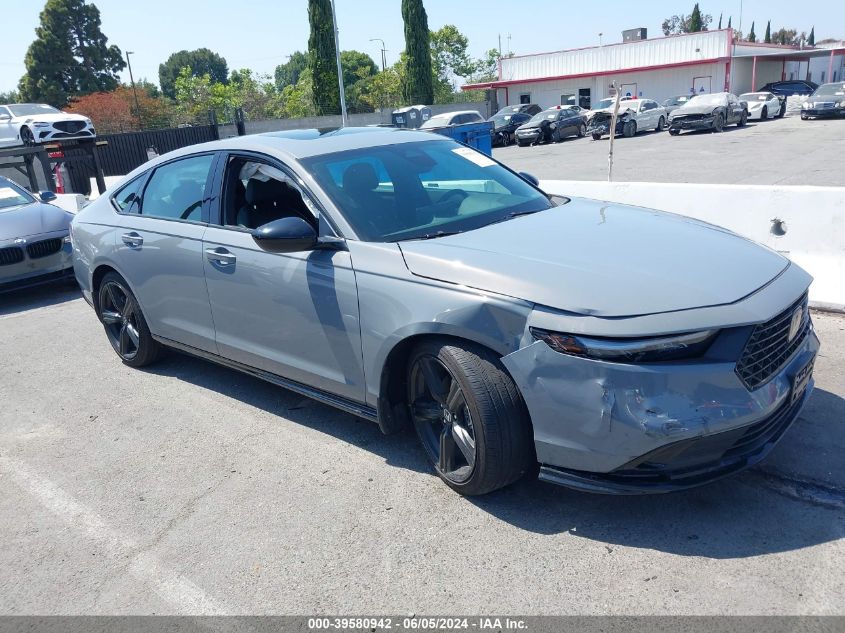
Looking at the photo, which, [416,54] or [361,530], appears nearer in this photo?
[361,530]

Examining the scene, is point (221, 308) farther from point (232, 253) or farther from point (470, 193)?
point (470, 193)

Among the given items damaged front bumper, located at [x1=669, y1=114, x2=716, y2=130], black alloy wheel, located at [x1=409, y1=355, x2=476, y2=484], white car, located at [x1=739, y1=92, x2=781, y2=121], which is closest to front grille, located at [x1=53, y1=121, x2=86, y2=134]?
black alloy wheel, located at [x1=409, y1=355, x2=476, y2=484]

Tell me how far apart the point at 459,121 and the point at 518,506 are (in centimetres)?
2415

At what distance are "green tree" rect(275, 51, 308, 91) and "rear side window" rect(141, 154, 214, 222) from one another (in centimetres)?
15088

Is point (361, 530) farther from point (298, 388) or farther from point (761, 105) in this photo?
point (761, 105)

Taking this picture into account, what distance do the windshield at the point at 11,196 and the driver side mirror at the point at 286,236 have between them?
665 cm

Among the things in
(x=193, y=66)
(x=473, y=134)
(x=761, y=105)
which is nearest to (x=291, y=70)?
(x=193, y=66)

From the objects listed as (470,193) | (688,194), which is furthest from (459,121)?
(470,193)

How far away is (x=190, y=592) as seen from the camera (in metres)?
2.94

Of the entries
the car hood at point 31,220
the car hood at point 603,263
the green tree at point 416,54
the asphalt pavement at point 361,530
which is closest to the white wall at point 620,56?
the green tree at point 416,54

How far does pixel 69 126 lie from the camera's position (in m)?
20.1

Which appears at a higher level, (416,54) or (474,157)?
(416,54)

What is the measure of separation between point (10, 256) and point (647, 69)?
147 feet

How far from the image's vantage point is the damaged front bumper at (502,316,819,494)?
2729 millimetres
